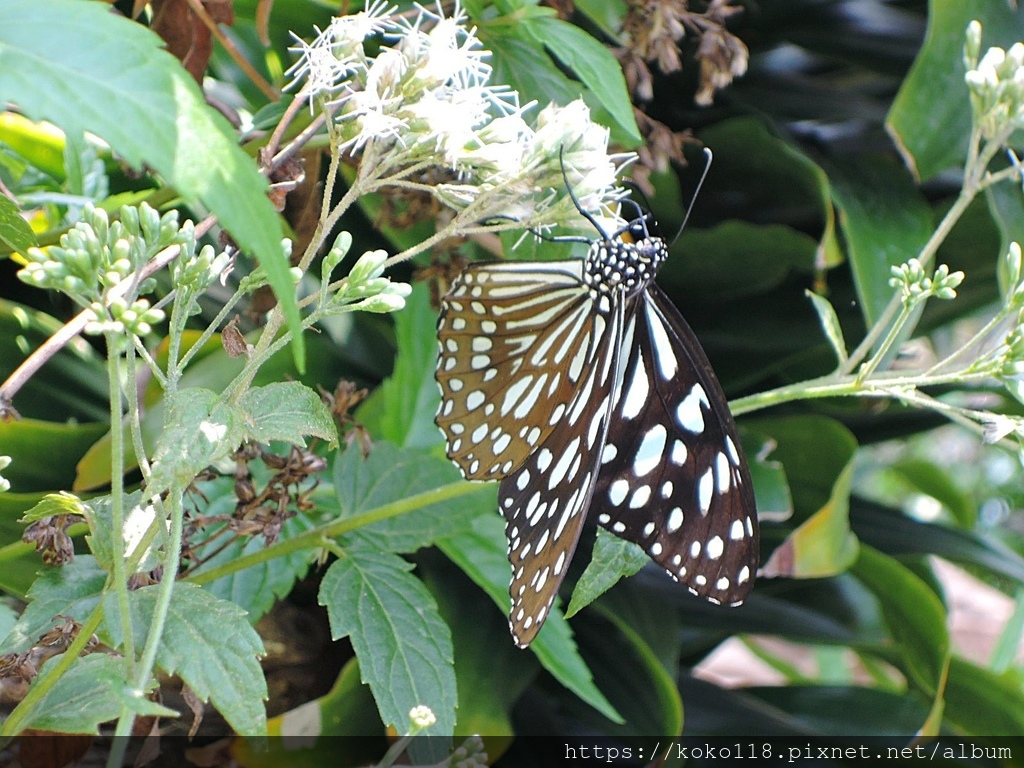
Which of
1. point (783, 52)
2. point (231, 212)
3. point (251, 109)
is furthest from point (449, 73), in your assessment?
point (783, 52)

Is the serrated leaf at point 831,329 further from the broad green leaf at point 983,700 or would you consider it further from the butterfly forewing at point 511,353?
the broad green leaf at point 983,700

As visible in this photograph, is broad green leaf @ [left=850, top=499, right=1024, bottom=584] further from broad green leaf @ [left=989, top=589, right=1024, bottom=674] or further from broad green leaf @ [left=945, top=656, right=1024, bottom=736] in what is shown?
broad green leaf @ [left=989, top=589, right=1024, bottom=674]

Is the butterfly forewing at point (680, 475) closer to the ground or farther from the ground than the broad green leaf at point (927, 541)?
farther from the ground

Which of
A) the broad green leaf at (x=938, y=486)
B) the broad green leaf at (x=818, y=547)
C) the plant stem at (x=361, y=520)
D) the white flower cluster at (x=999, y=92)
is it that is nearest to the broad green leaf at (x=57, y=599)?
the plant stem at (x=361, y=520)

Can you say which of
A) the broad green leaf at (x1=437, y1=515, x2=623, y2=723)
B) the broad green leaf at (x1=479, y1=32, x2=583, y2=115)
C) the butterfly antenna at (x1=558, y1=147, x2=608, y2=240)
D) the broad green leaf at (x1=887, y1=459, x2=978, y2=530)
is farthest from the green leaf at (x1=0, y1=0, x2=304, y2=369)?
the broad green leaf at (x1=887, y1=459, x2=978, y2=530)

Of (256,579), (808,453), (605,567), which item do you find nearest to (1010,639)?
(808,453)
